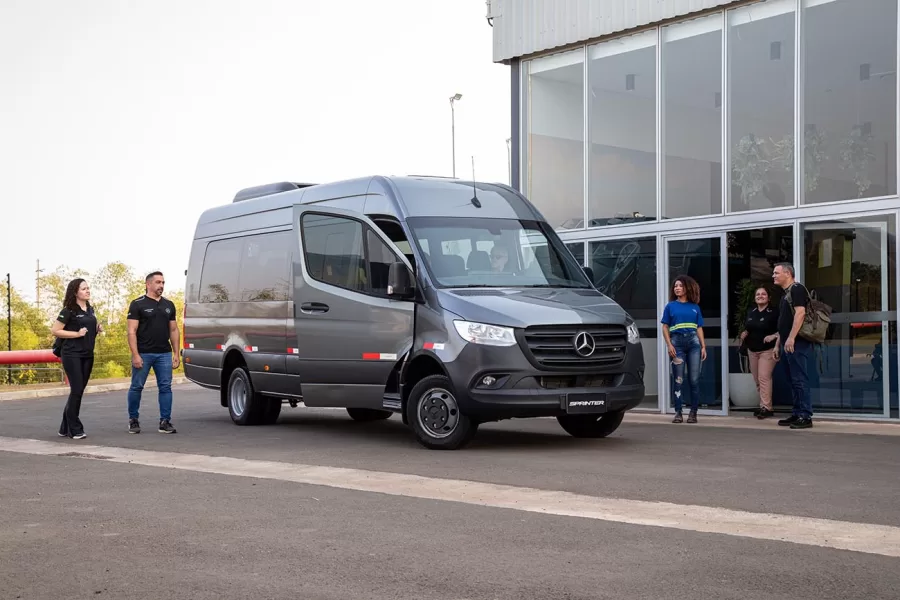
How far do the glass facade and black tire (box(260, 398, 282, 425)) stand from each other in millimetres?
5385

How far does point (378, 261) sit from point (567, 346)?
2.38 meters

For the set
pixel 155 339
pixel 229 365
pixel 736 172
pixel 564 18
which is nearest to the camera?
pixel 155 339

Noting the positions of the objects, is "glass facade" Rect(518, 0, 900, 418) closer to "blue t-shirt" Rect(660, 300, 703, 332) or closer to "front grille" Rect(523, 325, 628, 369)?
"blue t-shirt" Rect(660, 300, 703, 332)

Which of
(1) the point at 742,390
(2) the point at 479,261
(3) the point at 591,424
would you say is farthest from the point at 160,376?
(1) the point at 742,390

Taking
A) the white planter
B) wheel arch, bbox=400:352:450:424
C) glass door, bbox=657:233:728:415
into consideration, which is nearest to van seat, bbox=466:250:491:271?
wheel arch, bbox=400:352:450:424

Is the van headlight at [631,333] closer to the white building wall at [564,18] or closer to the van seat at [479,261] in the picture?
the van seat at [479,261]

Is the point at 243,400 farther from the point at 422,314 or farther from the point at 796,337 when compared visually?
the point at 796,337

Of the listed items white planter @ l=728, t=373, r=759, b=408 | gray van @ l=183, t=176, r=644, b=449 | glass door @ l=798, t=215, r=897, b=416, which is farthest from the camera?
white planter @ l=728, t=373, r=759, b=408

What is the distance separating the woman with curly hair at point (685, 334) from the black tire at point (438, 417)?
14.1 ft

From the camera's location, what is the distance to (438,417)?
1143 centimetres

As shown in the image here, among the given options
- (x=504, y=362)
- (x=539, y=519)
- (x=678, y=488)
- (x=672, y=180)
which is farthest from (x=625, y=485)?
(x=672, y=180)

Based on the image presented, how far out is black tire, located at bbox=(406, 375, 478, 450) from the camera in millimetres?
11234

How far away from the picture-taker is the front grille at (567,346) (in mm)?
10906

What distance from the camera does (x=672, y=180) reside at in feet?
55.2
